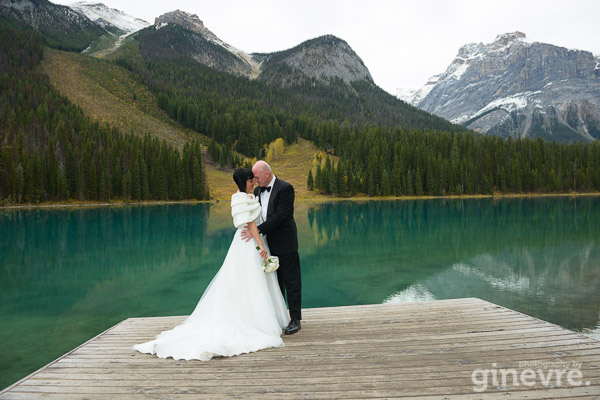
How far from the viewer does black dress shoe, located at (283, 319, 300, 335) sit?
19.4 feet

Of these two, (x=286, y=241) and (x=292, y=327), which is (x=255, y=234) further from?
(x=292, y=327)

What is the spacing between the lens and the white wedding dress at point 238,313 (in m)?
5.17

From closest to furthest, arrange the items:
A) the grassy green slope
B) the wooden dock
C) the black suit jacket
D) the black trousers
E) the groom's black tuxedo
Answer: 1. the wooden dock
2. the black suit jacket
3. the groom's black tuxedo
4. the black trousers
5. the grassy green slope

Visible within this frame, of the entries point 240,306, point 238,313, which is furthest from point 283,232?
point 238,313

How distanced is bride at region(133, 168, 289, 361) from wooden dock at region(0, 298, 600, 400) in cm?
28

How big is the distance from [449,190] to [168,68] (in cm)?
14370

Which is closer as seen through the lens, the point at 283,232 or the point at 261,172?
the point at 261,172

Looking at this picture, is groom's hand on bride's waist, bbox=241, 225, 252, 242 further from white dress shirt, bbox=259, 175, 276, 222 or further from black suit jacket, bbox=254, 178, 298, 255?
white dress shirt, bbox=259, 175, 276, 222

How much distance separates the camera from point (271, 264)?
18.8 ft

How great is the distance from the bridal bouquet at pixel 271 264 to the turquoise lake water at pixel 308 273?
618cm

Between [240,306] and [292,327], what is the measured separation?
3.13 ft

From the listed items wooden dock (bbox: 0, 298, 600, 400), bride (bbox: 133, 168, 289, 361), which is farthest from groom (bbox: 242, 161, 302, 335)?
wooden dock (bbox: 0, 298, 600, 400)

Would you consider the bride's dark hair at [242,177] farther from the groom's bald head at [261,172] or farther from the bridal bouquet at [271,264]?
the bridal bouquet at [271,264]

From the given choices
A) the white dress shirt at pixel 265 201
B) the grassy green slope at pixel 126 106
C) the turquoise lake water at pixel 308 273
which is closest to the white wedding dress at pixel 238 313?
the white dress shirt at pixel 265 201
